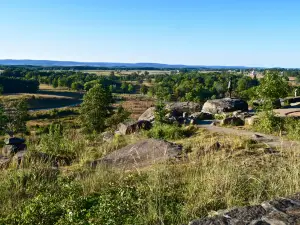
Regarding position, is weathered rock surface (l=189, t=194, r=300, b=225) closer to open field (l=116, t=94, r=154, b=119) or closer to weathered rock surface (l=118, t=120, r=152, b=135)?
weathered rock surface (l=118, t=120, r=152, b=135)

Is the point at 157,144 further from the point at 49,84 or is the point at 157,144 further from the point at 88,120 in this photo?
the point at 49,84

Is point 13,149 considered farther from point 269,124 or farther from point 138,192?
point 269,124

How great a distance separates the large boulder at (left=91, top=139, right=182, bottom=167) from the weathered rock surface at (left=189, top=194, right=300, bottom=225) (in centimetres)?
466

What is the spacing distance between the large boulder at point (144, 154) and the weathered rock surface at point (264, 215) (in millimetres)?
4664

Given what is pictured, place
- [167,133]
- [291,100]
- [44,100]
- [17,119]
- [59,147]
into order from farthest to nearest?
[44,100] < [17,119] < [291,100] < [167,133] < [59,147]

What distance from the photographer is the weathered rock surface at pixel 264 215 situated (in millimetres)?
3119

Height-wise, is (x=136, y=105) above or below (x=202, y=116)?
below

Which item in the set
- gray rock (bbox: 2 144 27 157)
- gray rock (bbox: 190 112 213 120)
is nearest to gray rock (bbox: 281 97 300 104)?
gray rock (bbox: 190 112 213 120)

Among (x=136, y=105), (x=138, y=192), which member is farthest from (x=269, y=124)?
(x=136, y=105)

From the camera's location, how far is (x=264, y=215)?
10.8 ft

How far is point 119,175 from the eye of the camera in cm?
642

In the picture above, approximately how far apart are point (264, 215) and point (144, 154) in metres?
6.01

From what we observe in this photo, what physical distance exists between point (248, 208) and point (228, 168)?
238 centimetres

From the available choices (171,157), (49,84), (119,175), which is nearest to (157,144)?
(171,157)
